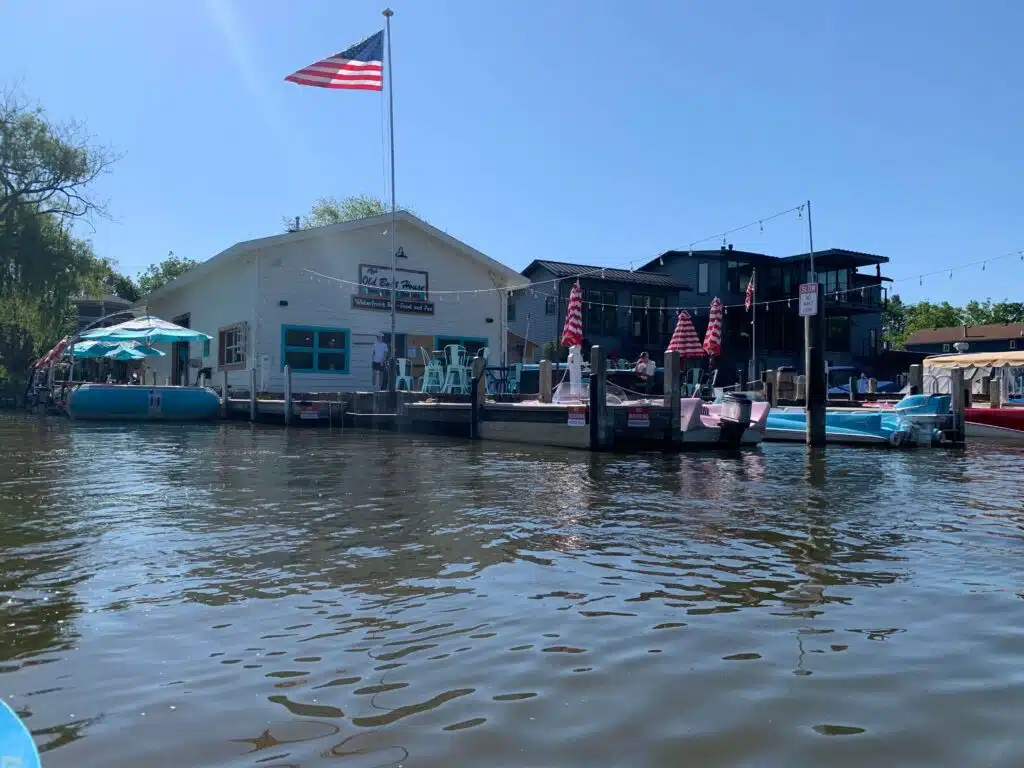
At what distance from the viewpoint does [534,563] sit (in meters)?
5.61

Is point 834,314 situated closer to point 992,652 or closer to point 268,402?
point 268,402

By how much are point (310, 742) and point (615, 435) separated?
39.4 feet

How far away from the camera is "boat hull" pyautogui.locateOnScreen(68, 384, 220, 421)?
21953mm

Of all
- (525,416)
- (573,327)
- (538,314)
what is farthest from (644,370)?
(538,314)

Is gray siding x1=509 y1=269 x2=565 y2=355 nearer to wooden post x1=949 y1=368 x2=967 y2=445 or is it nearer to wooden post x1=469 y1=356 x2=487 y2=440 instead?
wooden post x1=469 y1=356 x2=487 y2=440

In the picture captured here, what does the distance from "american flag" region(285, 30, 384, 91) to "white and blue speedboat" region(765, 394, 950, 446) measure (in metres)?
12.2

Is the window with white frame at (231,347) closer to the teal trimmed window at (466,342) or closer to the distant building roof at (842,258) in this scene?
the teal trimmed window at (466,342)

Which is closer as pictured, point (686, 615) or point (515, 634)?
point (515, 634)

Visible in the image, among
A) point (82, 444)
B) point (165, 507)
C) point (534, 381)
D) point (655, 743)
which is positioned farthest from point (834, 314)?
point (655, 743)

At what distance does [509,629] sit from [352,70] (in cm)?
1768

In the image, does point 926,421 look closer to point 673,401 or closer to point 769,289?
point 673,401

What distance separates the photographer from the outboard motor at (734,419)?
15.4m

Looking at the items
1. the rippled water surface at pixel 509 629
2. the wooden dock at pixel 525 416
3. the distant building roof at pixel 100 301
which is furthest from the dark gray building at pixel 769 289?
the rippled water surface at pixel 509 629

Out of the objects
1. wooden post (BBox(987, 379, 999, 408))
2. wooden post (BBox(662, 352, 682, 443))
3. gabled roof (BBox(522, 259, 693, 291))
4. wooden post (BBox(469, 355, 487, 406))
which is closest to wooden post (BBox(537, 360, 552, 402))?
wooden post (BBox(469, 355, 487, 406))
